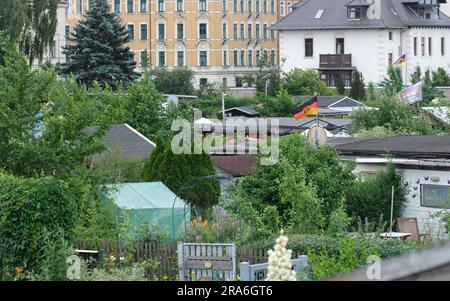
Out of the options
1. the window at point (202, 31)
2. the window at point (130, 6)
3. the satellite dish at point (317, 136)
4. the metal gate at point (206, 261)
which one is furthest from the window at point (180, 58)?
the metal gate at point (206, 261)

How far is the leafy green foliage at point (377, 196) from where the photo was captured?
2630 cm

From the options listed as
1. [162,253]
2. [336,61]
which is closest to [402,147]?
[162,253]

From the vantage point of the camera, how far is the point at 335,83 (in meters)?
77.5

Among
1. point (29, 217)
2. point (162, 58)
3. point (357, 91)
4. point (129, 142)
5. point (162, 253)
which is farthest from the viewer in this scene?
point (162, 58)

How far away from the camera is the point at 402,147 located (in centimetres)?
2864

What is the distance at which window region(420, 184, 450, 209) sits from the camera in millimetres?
26042

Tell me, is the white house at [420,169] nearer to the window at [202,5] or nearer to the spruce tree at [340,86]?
the spruce tree at [340,86]

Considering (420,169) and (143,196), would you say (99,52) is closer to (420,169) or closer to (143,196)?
(420,169)

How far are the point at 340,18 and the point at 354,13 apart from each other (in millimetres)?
868

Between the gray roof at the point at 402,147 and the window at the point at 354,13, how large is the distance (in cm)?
4796

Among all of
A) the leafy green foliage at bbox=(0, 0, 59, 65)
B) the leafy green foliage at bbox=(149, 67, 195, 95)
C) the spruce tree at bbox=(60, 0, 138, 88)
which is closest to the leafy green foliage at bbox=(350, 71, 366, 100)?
the leafy green foliage at bbox=(149, 67, 195, 95)

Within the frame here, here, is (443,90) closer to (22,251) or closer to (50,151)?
(50,151)

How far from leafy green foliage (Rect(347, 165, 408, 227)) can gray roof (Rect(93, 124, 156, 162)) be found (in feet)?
19.6
